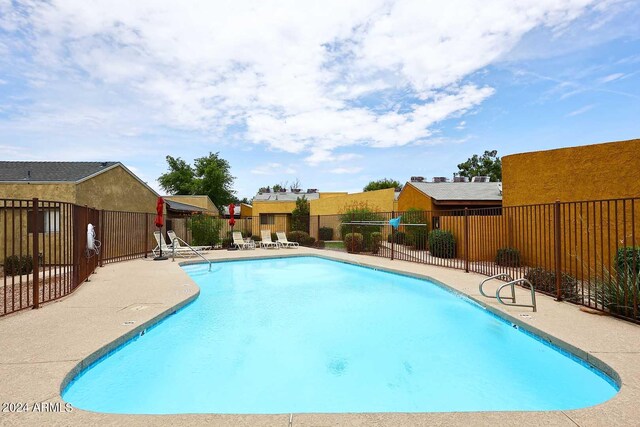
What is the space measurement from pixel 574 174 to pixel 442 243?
5199 mm

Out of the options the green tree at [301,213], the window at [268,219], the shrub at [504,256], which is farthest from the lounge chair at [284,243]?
the shrub at [504,256]

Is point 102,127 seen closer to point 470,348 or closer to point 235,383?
point 235,383

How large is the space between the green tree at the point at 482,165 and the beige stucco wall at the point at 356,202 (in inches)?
1220

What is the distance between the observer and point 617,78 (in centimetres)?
1173

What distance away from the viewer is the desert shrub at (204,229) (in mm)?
18906

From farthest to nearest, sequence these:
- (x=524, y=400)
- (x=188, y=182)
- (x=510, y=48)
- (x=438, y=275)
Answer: (x=188, y=182), (x=510, y=48), (x=438, y=275), (x=524, y=400)

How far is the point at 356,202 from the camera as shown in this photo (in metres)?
24.1

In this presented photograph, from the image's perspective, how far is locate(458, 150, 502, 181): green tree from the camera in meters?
48.8

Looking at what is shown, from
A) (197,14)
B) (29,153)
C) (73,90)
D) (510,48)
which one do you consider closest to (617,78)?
(510,48)

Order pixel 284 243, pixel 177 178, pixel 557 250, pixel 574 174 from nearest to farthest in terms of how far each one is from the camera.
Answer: pixel 557 250, pixel 574 174, pixel 284 243, pixel 177 178

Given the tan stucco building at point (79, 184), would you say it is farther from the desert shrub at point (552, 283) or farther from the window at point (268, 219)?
the desert shrub at point (552, 283)

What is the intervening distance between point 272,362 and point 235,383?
0.72m

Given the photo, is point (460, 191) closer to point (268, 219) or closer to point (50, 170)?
point (268, 219)

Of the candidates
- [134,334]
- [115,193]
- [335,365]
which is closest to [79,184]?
[115,193]
